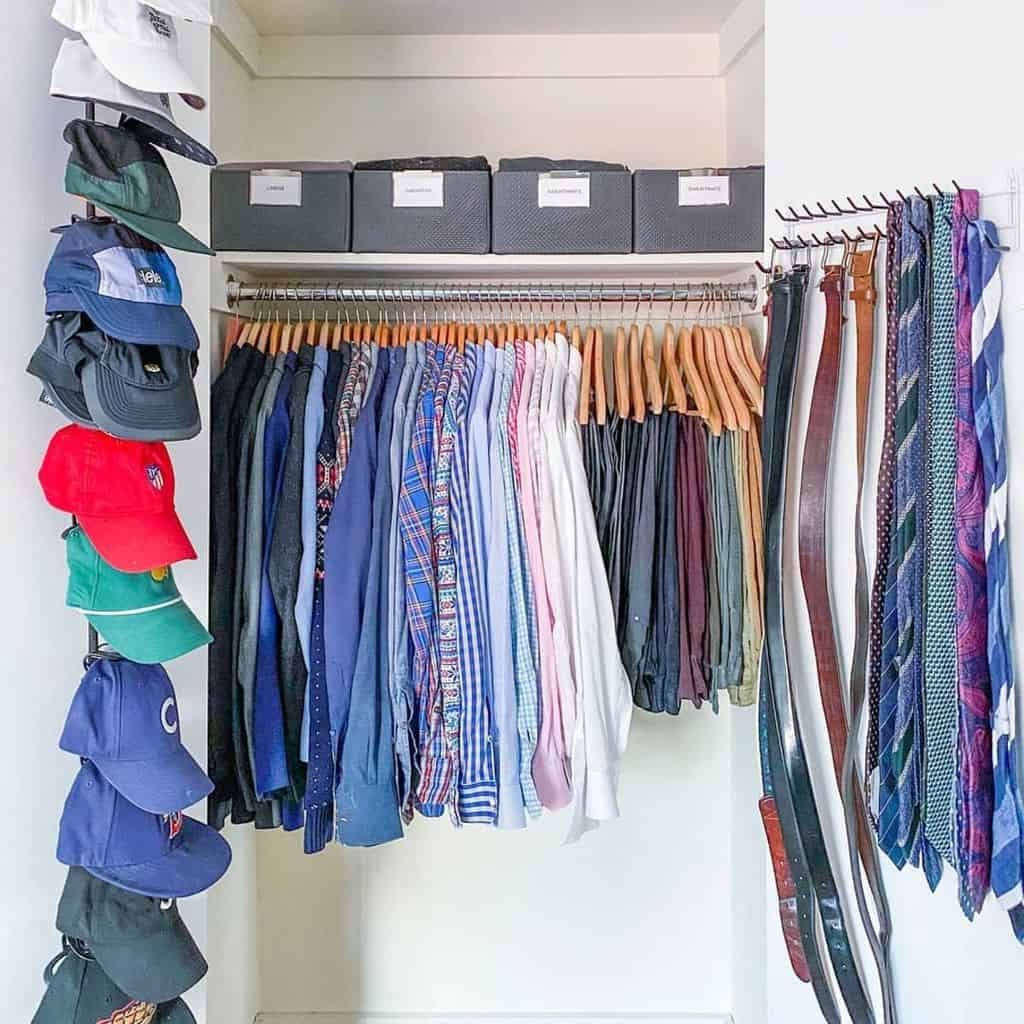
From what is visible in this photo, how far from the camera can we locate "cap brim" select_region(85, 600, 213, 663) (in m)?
1.07

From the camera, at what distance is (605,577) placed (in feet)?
5.47

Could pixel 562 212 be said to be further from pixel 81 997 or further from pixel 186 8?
pixel 81 997

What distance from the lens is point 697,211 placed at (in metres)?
1.76

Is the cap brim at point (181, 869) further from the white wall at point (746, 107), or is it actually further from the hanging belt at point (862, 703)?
the white wall at point (746, 107)

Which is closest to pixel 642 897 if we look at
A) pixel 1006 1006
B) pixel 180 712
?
pixel 1006 1006

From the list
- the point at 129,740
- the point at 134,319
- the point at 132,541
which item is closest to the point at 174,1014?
the point at 129,740

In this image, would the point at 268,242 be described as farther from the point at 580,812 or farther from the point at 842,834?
the point at 842,834

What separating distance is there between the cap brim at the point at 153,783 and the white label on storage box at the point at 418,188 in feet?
3.62

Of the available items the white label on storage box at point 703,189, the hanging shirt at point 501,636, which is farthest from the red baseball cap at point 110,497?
the white label on storage box at point 703,189

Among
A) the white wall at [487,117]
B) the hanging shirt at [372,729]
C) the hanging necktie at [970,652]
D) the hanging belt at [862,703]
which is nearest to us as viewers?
the hanging necktie at [970,652]

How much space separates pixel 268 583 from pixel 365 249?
64 cm

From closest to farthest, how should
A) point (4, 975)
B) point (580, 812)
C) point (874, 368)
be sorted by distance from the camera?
point (4, 975) < point (874, 368) < point (580, 812)

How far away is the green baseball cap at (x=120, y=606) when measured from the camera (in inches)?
42.2

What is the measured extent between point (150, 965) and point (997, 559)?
1.07 meters
